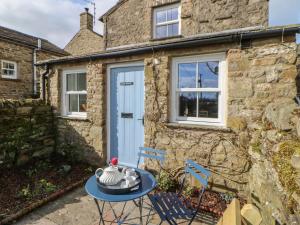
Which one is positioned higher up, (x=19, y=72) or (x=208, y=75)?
(x=19, y=72)

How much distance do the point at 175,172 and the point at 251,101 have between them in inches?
81.6

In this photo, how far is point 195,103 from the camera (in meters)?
4.14

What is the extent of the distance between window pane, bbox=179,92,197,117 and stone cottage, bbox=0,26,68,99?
31.5 feet

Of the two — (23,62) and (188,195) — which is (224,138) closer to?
(188,195)

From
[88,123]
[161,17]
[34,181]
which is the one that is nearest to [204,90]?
[88,123]

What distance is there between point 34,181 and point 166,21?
7615 mm

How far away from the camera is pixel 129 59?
184 inches

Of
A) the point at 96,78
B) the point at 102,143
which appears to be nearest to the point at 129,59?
the point at 96,78

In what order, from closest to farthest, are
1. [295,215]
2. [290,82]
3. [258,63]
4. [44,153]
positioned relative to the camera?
[295,215] → [290,82] → [258,63] → [44,153]

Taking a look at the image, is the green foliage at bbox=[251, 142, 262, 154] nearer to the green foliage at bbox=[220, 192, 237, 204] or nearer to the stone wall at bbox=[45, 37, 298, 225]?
the stone wall at bbox=[45, 37, 298, 225]

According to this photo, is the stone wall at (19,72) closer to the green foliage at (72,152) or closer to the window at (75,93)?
the window at (75,93)

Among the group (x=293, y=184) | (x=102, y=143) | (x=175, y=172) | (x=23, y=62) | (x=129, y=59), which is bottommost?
(x=175, y=172)

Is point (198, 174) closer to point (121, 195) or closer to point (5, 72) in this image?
point (121, 195)

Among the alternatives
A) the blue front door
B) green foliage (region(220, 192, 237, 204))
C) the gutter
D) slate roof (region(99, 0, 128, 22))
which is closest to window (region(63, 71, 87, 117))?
the gutter
